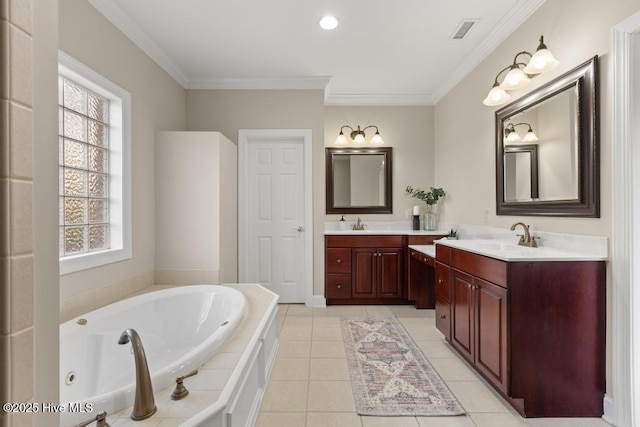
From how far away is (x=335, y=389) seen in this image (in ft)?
6.92

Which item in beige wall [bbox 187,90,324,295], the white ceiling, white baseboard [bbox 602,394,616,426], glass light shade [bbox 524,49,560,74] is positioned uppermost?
the white ceiling

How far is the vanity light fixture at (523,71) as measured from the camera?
6.61 ft

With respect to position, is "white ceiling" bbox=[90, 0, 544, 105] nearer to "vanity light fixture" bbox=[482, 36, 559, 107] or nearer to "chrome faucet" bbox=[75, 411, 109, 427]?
"vanity light fixture" bbox=[482, 36, 559, 107]

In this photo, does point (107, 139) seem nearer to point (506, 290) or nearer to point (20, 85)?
point (20, 85)

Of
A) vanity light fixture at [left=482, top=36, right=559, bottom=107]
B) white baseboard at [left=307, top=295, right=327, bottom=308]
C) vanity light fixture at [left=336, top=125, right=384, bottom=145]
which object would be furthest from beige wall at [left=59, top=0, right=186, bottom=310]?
vanity light fixture at [left=482, top=36, right=559, bottom=107]

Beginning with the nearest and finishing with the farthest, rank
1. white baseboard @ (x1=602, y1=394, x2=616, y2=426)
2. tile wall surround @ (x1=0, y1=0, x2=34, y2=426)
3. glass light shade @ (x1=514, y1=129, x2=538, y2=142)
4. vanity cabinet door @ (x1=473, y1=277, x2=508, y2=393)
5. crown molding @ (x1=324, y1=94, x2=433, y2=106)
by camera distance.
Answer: tile wall surround @ (x1=0, y1=0, x2=34, y2=426)
white baseboard @ (x1=602, y1=394, x2=616, y2=426)
vanity cabinet door @ (x1=473, y1=277, x2=508, y2=393)
glass light shade @ (x1=514, y1=129, x2=538, y2=142)
crown molding @ (x1=324, y1=94, x2=433, y2=106)

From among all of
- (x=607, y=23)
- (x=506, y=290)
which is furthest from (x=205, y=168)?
(x=607, y=23)

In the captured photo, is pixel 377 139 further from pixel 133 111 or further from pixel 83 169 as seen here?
pixel 83 169

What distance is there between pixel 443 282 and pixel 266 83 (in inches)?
110

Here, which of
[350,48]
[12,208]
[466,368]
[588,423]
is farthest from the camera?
[350,48]

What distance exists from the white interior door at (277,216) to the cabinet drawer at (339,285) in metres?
0.31

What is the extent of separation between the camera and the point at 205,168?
3.05m

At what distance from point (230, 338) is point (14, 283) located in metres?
1.47

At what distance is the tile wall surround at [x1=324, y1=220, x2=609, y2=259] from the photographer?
183cm
